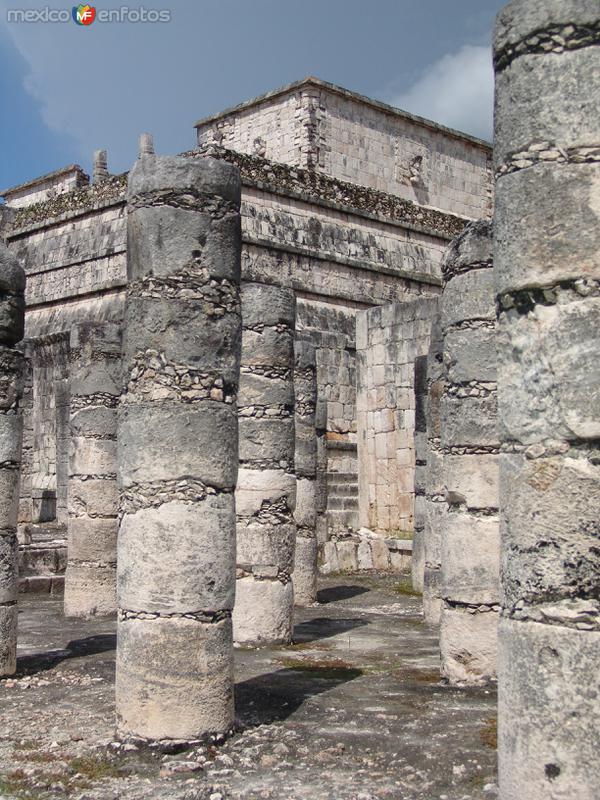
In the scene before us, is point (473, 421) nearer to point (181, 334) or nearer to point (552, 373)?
point (181, 334)

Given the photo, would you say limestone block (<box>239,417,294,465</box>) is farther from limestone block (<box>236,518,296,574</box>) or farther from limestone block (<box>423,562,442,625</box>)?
limestone block (<box>423,562,442,625</box>)

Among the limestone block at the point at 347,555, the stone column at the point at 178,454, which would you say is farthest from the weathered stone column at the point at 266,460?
the limestone block at the point at 347,555

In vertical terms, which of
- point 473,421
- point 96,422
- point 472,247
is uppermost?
point 472,247

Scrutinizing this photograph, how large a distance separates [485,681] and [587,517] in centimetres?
459

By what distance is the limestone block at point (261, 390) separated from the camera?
38.2 feet

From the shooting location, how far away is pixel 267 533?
1127 centimetres

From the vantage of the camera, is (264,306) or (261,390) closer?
(261,390)

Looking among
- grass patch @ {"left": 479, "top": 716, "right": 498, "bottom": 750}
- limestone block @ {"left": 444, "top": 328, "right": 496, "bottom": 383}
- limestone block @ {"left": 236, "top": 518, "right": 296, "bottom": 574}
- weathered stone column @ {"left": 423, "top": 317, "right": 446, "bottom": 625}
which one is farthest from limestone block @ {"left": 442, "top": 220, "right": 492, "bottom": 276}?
grass patch @ {"left": 479, "top": 716, "right": 498, "bottom": 750}

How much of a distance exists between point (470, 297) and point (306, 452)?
6.30 metres

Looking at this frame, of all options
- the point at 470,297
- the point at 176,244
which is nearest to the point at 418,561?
the point at 470,297

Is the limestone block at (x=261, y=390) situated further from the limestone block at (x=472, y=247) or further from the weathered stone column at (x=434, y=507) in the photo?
the limestone block at (x=472, y=247)

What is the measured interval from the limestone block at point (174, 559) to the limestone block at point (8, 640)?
252 centimetres

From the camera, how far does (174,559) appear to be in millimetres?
6844

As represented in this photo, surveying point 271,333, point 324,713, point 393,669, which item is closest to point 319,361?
point 271,333
